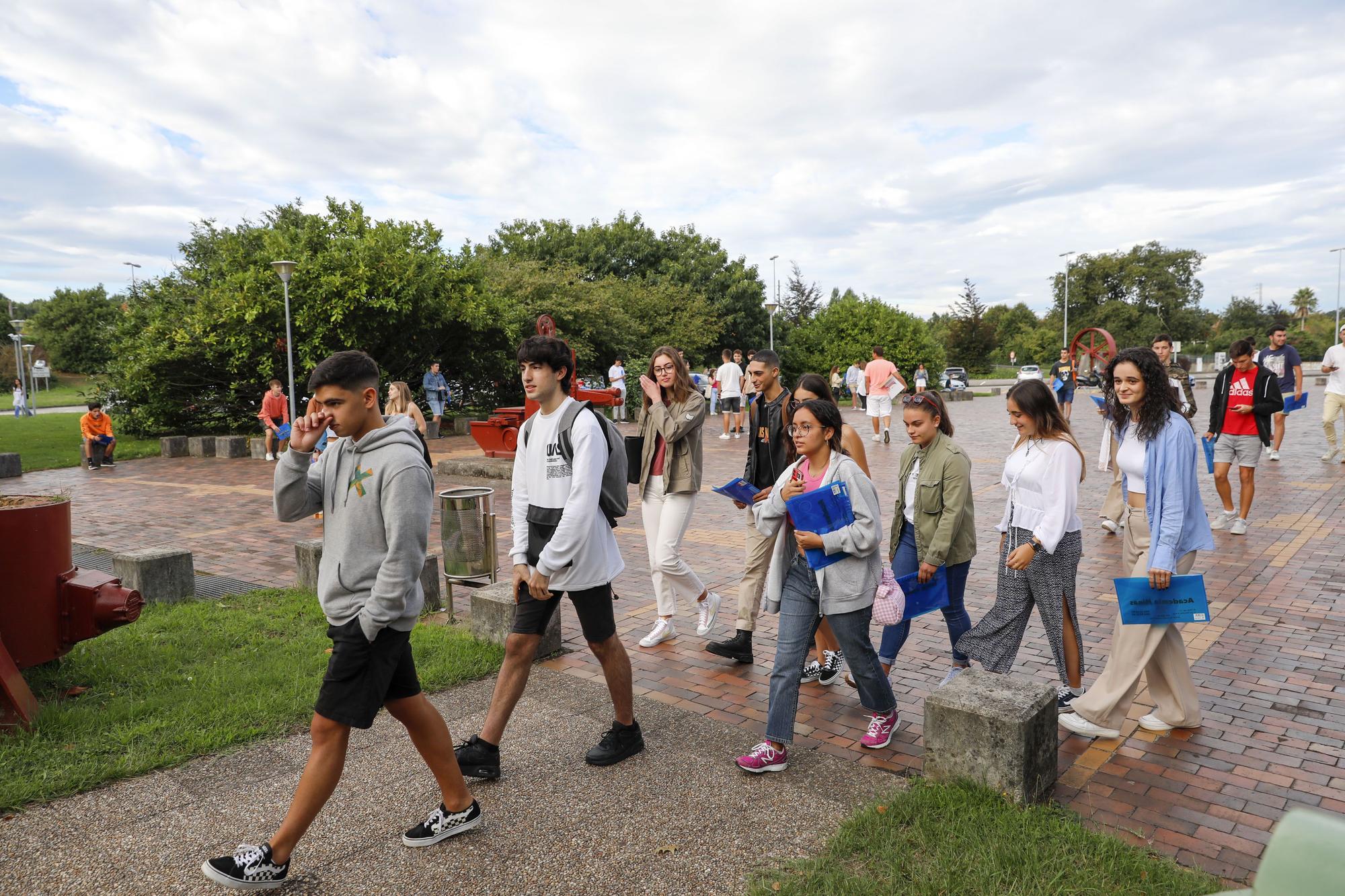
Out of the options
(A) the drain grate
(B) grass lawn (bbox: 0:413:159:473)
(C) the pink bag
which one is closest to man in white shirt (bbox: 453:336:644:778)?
(C) the pink bag

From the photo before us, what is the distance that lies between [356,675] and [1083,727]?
3205 mm

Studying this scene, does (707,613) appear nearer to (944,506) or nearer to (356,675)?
(944,506)

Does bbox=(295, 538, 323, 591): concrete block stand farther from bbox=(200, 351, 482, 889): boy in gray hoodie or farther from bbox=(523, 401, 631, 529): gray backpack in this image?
bbox=(200, 351, 482, 889): boy in gray hoodie

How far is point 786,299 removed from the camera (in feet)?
173

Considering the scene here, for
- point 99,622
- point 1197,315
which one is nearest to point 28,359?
point 99,622

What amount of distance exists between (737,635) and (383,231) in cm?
1806

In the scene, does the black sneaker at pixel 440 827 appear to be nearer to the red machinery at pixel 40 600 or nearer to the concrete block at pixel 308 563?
the red machinery at pixel 40 600

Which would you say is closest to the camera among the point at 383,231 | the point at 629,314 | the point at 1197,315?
the point at 383,231

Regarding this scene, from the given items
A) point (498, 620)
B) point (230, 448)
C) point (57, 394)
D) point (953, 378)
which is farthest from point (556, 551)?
point (57, 394)

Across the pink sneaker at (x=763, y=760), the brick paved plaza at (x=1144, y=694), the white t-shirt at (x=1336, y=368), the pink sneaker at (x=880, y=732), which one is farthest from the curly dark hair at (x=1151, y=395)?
the white t-shirt at (x=1336, y=368)

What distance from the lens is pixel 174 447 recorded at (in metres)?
18.5

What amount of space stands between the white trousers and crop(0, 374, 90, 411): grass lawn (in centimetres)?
3391

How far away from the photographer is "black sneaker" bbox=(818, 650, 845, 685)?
470 centimetres

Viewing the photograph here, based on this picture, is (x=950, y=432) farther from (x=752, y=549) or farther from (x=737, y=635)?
(x=737, y=635)
